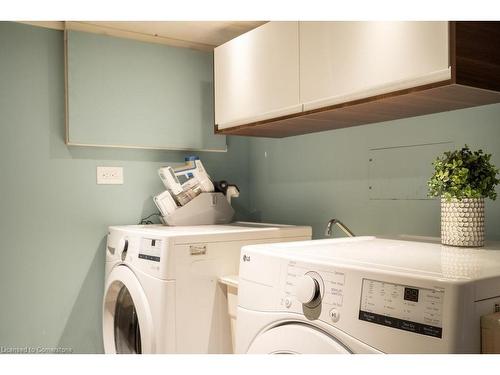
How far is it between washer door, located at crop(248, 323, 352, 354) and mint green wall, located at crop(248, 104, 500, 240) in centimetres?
87

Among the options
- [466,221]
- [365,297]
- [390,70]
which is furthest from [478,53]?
[365,297]

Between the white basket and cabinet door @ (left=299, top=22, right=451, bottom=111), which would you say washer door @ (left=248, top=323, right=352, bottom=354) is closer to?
cabinet door @ (left=299, top=22, right=451, bottom=111)

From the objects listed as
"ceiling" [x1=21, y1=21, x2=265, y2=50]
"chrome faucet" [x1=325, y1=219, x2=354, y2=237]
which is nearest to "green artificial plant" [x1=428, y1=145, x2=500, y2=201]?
"chrome faucet" [x1=325, y1=219, x2=354, y2=237]

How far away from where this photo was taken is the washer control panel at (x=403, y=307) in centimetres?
94

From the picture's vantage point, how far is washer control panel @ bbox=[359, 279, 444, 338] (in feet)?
3.07

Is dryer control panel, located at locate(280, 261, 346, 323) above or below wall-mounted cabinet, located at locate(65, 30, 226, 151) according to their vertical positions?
below

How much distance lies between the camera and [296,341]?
1201mm

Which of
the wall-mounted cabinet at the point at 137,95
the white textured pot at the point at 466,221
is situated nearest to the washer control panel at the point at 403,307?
the white textured pot at the point at 466,221

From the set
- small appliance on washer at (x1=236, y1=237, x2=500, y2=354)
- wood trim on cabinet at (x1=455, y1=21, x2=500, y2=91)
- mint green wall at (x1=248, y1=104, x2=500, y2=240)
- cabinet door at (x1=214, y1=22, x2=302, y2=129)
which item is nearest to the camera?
small appliance on washer at (x1=236, y1=237, x2=500, y2=354)

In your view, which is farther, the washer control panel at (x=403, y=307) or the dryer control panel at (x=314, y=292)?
the dryer control panel at (x=314, y=292)

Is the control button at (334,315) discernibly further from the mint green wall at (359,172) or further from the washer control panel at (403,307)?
the mint green wall at (359,172)

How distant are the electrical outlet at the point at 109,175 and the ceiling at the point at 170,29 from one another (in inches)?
→ 29.2

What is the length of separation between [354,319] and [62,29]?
2.20 m
